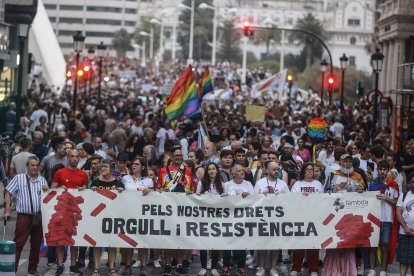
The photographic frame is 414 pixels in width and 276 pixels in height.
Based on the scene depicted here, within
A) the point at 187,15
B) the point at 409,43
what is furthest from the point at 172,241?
the point at 187,15

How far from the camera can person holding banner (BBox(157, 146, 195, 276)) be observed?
17.1 m

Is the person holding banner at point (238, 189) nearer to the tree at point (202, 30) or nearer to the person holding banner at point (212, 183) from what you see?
the person holding banner at point (212, 183)

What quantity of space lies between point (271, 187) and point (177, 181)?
1302 millimetres

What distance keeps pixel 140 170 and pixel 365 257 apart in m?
3.09

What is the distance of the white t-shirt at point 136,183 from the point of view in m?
17.2

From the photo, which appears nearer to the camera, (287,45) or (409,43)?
(409,43)

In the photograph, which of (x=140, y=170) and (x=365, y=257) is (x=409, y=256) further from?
(x=140, y=170)

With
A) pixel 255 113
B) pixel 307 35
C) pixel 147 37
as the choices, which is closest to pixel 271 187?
pixel 255 113

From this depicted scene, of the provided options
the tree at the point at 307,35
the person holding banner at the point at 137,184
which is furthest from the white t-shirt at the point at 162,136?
the tree at the point at 307,35

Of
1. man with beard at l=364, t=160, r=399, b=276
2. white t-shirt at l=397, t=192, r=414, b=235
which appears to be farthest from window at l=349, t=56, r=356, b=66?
white t-shirt at l=397, t=192, r=414, b=235

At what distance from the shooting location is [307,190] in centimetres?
1691

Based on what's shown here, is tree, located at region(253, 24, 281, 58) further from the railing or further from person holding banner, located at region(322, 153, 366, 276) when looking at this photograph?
person holding banner, located at region(322, 153, 366, 276)

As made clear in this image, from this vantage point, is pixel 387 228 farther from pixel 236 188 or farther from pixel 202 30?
pixel 202 30

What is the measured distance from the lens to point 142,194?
16531mm
